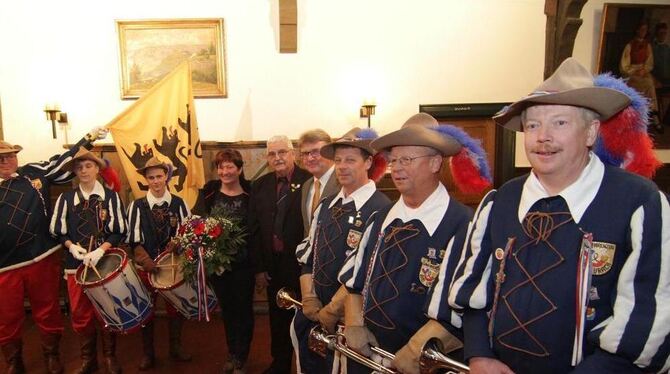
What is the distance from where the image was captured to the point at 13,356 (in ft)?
11.1

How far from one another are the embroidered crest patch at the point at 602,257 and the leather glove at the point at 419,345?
0.57m

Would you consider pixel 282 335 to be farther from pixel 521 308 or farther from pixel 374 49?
pixel 374 49

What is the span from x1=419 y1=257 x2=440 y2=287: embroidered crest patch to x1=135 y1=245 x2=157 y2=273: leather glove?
88.6 inches

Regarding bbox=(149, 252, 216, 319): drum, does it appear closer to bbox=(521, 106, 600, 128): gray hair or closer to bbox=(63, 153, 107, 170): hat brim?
bbox=(63, 153, 107, 170): hat brim

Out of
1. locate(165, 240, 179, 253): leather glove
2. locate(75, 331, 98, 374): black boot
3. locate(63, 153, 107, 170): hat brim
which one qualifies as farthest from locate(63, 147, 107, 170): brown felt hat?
locate(75, 331, 98, 374): black boot

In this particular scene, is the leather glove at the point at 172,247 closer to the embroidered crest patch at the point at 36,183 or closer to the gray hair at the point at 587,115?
the embroidered crest patch at the point at 36,183

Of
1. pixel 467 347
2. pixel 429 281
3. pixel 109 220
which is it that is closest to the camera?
pixel 467 347

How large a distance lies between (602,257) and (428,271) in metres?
0.66

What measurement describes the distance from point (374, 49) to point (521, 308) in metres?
4.81

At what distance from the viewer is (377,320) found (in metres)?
1.79

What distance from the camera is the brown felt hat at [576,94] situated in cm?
121

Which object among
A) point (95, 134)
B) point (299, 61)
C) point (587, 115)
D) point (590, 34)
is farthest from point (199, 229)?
point (590, 34)

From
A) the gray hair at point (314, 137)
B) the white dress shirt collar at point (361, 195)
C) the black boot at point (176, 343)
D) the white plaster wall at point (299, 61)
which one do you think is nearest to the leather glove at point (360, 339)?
the white dress shirt collar at point (361, 195)

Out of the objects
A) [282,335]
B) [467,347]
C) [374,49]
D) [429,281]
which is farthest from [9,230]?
[374,49]
